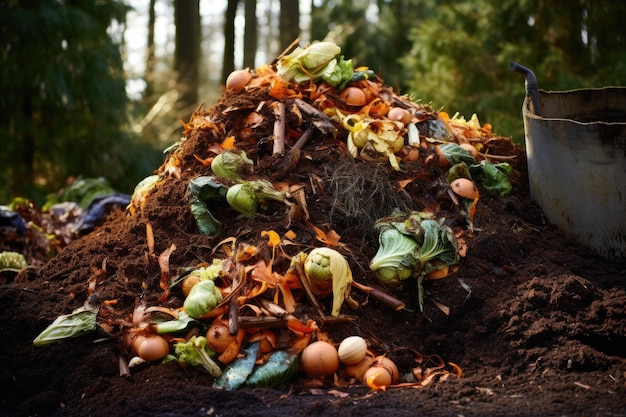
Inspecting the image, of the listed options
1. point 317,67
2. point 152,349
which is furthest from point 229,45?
point 152,349

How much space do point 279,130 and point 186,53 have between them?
924 centimetres

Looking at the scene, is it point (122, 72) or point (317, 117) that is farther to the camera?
point (122, 72)

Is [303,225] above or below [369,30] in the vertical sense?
below

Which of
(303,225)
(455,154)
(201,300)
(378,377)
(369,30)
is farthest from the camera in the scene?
(369,30)

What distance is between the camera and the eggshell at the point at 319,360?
3.60 m

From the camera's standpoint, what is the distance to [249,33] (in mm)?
15031

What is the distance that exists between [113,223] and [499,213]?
8.99 ft

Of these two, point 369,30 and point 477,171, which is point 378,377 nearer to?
point 477,171

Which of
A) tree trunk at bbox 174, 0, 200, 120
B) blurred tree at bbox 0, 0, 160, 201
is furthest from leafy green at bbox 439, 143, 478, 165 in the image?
tree trunk at bbox 174, 0, 200, 120

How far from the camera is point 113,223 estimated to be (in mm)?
5301

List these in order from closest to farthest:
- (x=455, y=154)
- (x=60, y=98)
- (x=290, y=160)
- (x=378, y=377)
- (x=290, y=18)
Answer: (x=378, y=377) < (x=290, y=160) < (x=455, y=154) < (x=60, y=98) < (x=290, y=18)

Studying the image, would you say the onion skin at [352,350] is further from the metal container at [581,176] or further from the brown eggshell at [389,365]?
the metal container at [581,176]

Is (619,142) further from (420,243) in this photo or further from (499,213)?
(420,243)

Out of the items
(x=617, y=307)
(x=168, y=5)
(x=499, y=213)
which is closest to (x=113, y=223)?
(x=499, y=213)
